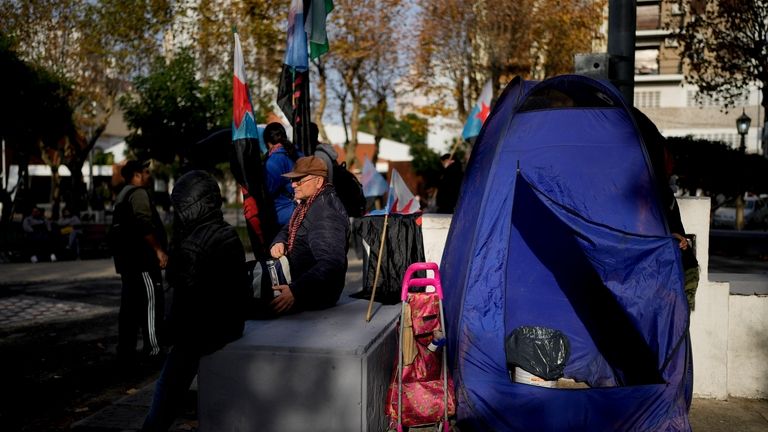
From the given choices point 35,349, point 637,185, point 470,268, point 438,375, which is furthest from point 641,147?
point 35,349

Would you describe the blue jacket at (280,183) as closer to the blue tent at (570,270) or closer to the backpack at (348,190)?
the backpack at (348,190)

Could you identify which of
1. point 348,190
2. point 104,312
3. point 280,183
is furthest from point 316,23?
point 104,312

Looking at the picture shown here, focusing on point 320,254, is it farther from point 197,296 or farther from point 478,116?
point 478,116

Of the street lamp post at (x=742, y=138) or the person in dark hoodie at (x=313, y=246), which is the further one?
the street lamp post at (x=742, y=138)

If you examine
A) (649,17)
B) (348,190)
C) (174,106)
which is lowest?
(348,190)

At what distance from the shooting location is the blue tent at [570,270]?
473cm

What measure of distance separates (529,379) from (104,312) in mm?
6698

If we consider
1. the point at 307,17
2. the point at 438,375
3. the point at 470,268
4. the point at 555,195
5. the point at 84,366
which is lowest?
the point at 84,366

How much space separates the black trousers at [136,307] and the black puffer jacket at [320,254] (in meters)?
2.09

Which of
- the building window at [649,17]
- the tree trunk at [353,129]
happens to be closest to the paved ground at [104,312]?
the tree trunk at [353,129]

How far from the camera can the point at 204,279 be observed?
411 centimetres

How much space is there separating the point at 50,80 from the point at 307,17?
22566 millimetres

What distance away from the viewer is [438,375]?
16.3 ft

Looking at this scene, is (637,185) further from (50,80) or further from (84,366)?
(50,80)
